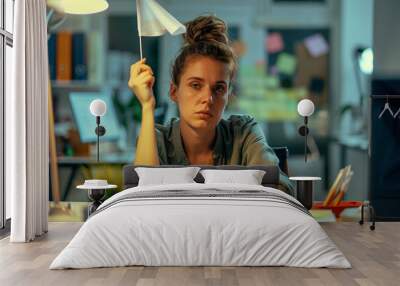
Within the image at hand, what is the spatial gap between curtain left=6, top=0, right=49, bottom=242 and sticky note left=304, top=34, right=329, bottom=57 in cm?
279

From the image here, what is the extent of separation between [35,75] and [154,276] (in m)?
2.62

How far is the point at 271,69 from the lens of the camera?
275 inches

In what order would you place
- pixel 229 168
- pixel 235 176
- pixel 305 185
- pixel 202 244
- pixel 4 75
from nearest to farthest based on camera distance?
1. pixel 202 244
2. pixel 235 176
3. pixel 4 75
4. pixel 229 168
5. pixel 305 185

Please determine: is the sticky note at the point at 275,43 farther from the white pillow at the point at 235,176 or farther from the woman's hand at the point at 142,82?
the white pillow at the point at 235,176

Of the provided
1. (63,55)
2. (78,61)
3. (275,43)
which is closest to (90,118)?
(78,61)

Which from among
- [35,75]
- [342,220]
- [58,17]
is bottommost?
[342,220]

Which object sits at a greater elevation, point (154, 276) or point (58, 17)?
point (58, 17)

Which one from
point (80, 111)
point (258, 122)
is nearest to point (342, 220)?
point (258, 122)

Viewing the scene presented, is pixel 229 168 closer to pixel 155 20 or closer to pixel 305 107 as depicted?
pixel 305 107

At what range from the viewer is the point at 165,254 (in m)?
4.38

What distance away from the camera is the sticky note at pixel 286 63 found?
22.9ft

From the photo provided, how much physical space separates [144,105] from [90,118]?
0.61 metres

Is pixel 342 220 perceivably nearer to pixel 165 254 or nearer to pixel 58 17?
pixel 165 254

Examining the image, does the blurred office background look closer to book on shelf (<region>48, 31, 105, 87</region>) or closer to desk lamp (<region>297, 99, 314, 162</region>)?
book on shelf (<region>48, 31, 105, 87</region>)
